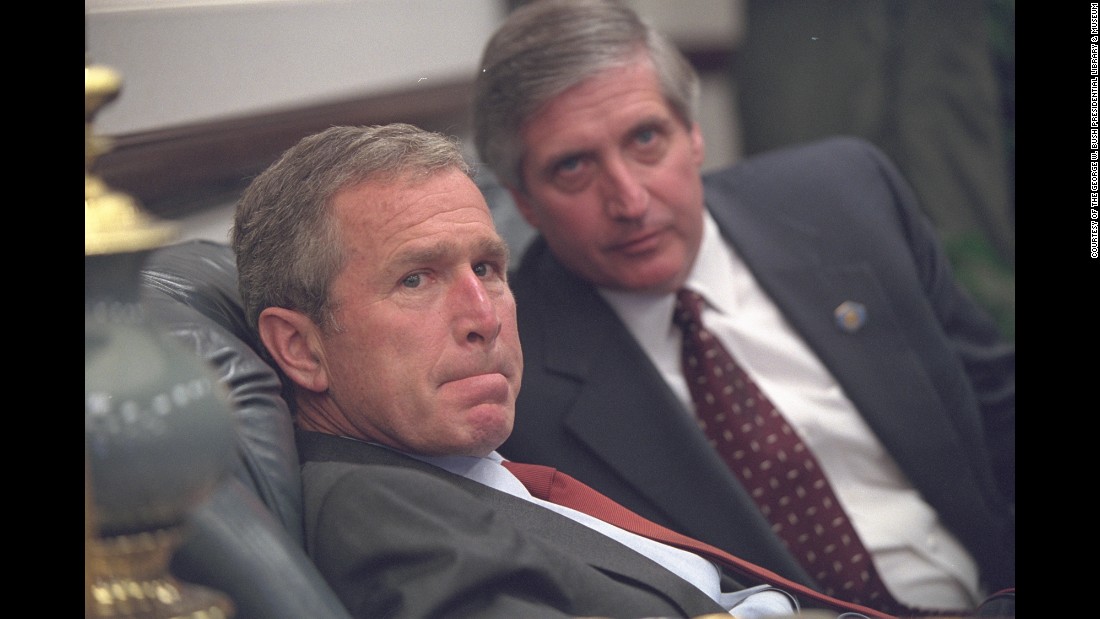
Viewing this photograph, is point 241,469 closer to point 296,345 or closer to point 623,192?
point 296,345

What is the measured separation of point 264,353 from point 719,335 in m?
0.62

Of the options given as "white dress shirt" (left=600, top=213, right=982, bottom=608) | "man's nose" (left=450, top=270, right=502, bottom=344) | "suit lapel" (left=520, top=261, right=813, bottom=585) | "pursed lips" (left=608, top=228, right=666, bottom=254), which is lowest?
"white dress shirt" (left=600, top=213, right=982, bottom=608)

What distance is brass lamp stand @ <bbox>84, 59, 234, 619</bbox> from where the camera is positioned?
0.68m

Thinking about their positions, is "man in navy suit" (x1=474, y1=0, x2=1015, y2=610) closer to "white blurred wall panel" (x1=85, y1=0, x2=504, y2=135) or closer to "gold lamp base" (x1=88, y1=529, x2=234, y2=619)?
"white blurred wall panel" (x1=85, y1=0, x2=504, y2=135)

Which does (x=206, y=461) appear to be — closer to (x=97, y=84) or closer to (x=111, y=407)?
(x=111, y=407)

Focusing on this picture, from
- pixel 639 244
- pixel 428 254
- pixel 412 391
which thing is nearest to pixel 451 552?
pixel 412 391

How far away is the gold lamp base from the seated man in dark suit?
6.9 inches

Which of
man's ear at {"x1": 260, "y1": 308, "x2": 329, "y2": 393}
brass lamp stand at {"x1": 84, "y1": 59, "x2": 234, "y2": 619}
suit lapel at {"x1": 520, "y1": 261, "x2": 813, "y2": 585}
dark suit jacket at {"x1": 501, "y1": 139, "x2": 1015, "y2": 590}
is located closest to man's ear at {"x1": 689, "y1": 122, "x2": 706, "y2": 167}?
dark suit jacket at {"x1": 501, "y1": 139, "x2": 1015, "y2": 590}

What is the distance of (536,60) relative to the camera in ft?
4.31

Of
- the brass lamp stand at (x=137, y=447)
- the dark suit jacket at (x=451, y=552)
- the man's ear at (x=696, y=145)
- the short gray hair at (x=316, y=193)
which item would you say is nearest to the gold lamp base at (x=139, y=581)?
the brass lamp stand at (x=137, y=447)
